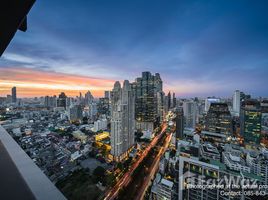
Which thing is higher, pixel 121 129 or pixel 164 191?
pixel 121 129

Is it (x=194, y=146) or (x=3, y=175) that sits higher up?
(x=3, y=175)

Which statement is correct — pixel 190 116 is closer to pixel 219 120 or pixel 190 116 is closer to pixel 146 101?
pixel 219 120

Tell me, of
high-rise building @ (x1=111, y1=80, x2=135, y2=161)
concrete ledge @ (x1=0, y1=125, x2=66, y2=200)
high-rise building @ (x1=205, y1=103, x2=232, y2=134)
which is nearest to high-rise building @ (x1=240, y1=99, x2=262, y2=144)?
high-rise building @ (x1=205, y1=103, x2=232, y2=134)

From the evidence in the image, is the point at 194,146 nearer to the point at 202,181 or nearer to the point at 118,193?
the point at 202,181

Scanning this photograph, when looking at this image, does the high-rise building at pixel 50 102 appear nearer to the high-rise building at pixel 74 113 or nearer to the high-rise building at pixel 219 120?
the high-rise building at pixel 74 113

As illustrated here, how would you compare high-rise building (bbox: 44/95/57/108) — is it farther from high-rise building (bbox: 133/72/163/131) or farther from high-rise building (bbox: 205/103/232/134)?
high-rise building (bbox: 205/103/232/134)

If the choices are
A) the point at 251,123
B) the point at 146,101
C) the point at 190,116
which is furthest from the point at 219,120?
the point at 146,101

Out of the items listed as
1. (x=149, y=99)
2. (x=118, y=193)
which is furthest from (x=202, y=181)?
(x=149, y=99)
